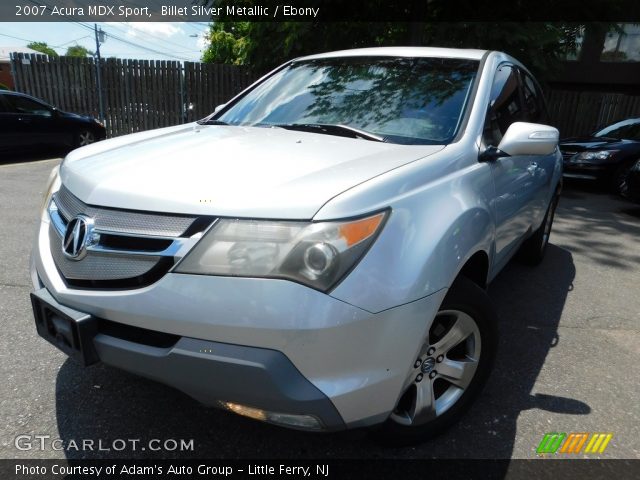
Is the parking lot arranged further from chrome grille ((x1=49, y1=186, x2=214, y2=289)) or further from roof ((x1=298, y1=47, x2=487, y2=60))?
roof ((x1=298, y1=47, x2=487, y2=60))

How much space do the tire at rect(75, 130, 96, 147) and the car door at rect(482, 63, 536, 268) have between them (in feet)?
31.4

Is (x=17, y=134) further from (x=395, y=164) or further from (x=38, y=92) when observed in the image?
(x=395, y=164)

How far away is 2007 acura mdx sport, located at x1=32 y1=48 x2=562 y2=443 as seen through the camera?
4.93 feet

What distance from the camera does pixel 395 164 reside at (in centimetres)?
191

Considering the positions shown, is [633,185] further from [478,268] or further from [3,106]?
[3,106]

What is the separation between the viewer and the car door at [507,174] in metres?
2.54

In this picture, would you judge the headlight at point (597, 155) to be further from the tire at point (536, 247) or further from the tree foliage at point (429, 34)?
the tire at point (536, 247)

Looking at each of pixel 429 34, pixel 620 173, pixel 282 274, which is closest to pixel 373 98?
pixel 282 274

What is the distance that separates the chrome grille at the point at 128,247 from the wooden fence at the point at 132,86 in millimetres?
11212

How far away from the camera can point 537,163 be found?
3369 mm

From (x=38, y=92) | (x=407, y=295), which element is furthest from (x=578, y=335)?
(x=38, y=92)

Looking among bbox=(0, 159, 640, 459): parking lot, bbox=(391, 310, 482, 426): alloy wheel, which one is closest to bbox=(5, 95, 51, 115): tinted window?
bbox=(0, 159, 640, 459): parking lot

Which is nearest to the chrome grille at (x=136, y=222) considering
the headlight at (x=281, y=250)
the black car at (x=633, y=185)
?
the headlight at (x=281, y=250)

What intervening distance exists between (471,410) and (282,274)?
4.59 ft
